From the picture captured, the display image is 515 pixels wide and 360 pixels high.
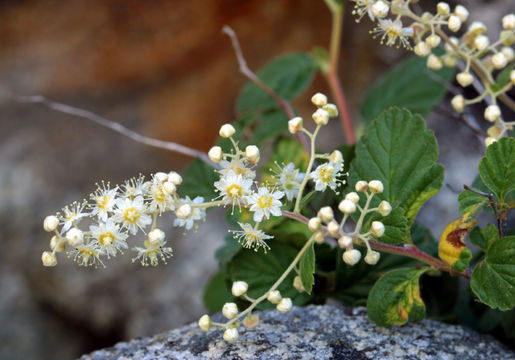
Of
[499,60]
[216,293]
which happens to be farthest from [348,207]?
[216,293]

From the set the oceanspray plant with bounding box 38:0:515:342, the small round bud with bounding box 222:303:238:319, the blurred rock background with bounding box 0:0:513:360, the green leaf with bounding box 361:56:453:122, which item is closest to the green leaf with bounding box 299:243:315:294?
the oceanspray plant with bounding box 38:0:515:342

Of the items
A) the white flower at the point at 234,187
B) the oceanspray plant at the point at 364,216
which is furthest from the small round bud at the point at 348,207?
the white flower at the point at 234,187

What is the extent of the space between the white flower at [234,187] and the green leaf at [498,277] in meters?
0.37

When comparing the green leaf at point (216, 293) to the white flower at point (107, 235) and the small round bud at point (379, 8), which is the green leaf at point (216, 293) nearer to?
the white flower at point (107, 235)

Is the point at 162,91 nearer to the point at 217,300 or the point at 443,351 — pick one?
A: the point at 217,300

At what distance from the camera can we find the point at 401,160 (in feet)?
2.95

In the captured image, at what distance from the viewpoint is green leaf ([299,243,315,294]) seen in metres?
0.76

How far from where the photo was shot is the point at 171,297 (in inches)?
82.4

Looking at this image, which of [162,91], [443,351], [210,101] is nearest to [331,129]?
[210,101]

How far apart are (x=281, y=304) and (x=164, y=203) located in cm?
22

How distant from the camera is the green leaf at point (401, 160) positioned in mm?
871

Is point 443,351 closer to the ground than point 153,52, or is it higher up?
closer to the ground

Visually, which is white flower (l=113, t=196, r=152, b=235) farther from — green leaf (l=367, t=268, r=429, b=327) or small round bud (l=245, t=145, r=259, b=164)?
green leaf (l=367, t=268, r=429, b=327)

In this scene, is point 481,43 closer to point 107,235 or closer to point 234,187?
point 234,187
